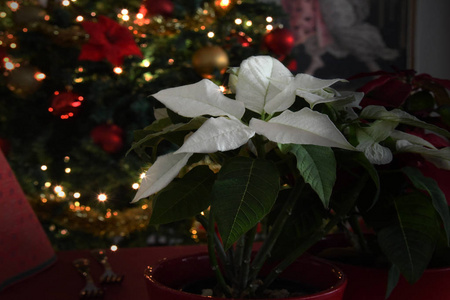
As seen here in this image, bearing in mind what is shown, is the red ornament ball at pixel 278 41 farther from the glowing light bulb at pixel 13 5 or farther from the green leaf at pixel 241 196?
the green leaf at pixel 241 196

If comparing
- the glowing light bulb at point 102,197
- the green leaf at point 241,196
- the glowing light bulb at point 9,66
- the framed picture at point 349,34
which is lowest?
the glowing light bulb at point 102,197

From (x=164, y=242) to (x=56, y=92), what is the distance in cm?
82

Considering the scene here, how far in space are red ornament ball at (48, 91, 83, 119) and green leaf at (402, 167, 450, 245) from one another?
1702 millimetres

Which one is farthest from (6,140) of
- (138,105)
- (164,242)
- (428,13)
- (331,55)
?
(428,13)

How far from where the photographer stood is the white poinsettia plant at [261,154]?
0.85 ft

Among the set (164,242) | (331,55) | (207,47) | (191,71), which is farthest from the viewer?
(331,55)

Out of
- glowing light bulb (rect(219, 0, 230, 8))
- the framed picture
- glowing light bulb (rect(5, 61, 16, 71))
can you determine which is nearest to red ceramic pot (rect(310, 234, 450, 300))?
glowing light bulb (rect(219, 0, 230, 8))

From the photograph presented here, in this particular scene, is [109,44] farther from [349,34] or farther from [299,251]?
[349,34]

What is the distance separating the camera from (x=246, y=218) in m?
0.25

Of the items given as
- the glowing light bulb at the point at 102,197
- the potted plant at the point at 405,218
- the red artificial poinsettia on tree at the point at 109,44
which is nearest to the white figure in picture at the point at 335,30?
the red artificial poinsettia on tree at the point at 109,44

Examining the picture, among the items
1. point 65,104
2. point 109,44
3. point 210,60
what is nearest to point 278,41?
point 210,60

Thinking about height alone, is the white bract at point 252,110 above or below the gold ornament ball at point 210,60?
above

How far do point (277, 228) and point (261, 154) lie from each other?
70 mm

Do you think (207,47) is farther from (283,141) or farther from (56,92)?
(283,141)
